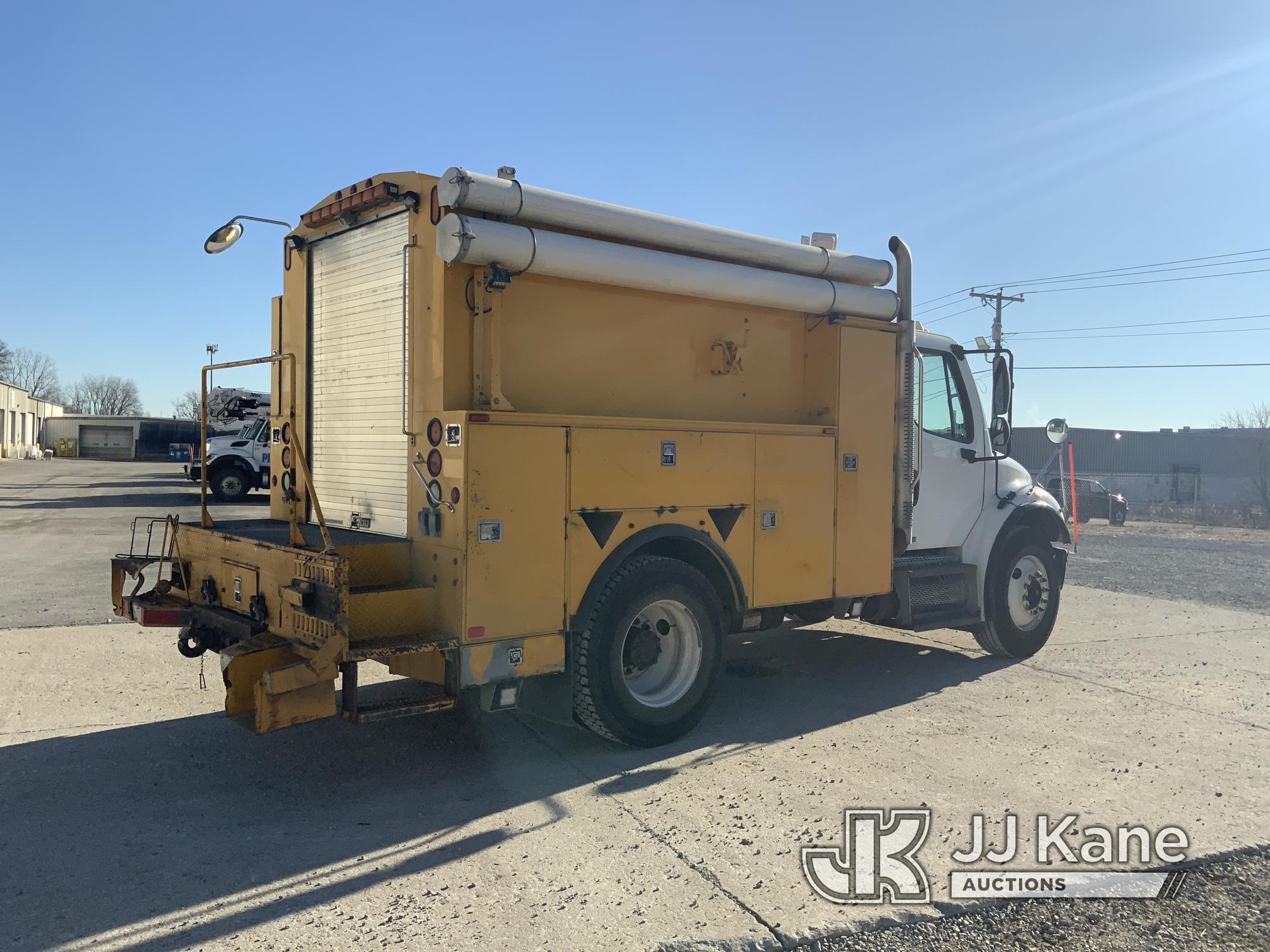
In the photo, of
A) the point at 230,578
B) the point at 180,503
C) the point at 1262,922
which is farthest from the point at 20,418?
the point at 1262,922

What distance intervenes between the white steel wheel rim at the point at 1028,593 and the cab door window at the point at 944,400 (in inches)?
50.6

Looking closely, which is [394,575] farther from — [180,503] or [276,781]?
[180,503]

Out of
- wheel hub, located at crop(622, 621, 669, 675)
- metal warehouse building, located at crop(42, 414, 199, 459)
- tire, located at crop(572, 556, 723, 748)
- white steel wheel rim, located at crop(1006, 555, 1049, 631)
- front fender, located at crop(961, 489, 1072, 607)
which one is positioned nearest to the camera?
tire, located at crop(572, 556, 723, 748)

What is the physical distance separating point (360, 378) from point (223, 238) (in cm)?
154

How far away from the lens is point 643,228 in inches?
212

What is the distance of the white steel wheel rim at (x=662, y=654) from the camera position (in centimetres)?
531

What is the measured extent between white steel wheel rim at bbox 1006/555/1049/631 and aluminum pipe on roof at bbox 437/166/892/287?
300 centimetres

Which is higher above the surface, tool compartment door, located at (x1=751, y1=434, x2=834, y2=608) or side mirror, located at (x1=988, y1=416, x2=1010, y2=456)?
side mirror, located at (x1=988, y1=416, x2=1010, y2=456)

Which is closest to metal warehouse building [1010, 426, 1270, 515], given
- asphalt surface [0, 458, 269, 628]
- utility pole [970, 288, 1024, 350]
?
Result: utility pole [970, 288, 1024, 350]

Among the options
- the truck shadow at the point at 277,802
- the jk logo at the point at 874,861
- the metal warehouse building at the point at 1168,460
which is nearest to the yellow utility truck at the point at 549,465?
the truck shadow at the point at 277,802

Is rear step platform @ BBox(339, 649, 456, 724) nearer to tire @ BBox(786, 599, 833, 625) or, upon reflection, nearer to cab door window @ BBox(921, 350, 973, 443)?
tire @ BBox(786, 599, 833, 625)

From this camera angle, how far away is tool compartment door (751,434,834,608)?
588 cm

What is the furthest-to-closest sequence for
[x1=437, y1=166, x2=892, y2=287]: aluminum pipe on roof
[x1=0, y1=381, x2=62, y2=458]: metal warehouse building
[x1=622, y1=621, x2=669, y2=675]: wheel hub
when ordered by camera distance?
[x1=0, y1=381, x2=62, y2=458]: metal warehouse building
[x1=622, y1=621, x2=669, y2=675]: wheel hub
[x1=437, y1=166, x2=892, y2=287]: aluminum pipe on roof

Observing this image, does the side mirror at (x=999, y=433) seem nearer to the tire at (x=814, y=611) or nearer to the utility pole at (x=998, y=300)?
the tire at (x=814, y=611)
